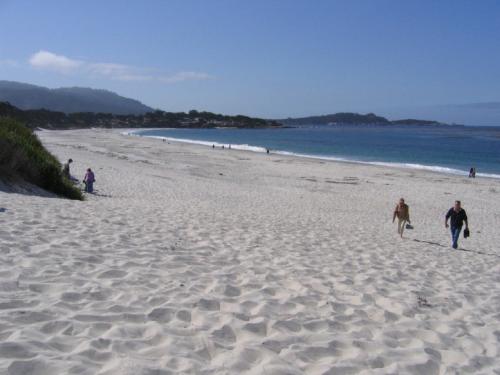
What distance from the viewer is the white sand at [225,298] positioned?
3.36 metres

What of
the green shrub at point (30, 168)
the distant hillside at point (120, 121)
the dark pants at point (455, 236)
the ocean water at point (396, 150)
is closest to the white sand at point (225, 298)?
the dark pants at point (455, 236)

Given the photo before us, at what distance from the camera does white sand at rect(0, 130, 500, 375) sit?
11.0ft

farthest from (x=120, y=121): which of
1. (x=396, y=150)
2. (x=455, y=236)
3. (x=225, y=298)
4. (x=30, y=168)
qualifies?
(x=225, y=298)

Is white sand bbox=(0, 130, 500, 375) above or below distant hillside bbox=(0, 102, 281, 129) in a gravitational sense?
below

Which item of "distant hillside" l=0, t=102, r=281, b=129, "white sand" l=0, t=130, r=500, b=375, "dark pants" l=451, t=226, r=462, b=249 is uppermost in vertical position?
"distant hillside" l=0, t=102, r=281, b=129

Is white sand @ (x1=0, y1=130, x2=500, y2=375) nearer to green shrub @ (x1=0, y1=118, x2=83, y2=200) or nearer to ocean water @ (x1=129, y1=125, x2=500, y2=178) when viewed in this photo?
green shrub @ (x1=0, y1=118, x2=83, y2=200)

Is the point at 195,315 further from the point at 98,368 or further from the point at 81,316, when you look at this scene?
the point at 98,368

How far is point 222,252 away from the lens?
22.3ft

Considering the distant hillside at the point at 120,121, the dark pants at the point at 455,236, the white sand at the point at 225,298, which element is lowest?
the dark pants at the point at 455,236

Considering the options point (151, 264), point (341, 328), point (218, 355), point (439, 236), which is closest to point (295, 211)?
point (439, 236)

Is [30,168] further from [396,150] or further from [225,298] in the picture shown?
[396,150]

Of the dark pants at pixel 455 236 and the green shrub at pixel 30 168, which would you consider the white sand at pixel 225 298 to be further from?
the green shrub at pixel 30 168

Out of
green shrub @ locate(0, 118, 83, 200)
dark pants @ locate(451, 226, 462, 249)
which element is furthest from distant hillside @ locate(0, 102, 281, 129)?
dark pants @ locate(451, 226, 462, 249)

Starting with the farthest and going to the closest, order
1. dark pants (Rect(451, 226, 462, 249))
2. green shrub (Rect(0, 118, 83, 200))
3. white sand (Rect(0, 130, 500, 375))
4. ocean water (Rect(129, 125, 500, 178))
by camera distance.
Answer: ocean water (Rect(129, 125, 500, 178))
green shrub (Rect(0, 118, 83, 200))
dark pants (Rect(451, 226, 462, 249))
white sand (Rect(0, 130, 500, 375))
